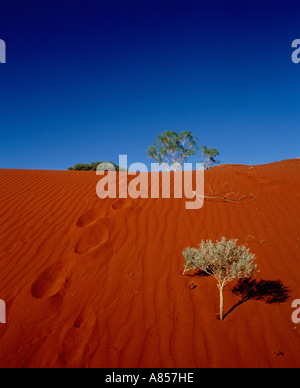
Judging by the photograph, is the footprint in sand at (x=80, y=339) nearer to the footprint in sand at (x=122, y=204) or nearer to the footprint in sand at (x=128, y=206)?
the footprint in sand at (x=128, y=206)

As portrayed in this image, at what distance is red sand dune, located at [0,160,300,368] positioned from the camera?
7.73 ft

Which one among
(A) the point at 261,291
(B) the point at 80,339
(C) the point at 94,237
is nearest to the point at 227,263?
(A) the point at 261,291

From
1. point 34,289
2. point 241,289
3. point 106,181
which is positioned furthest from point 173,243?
point 106,181

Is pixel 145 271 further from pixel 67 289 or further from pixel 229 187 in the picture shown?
pixel 229 187

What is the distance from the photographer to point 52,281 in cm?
345

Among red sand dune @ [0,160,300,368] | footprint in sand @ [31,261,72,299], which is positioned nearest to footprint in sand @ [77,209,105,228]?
red sand dune @ [0,160,300,368]

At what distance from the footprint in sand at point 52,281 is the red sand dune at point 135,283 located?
2 centimetres

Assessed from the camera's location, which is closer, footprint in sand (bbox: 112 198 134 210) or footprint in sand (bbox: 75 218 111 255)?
footprint in sand (bbox: 75 218 111 255)

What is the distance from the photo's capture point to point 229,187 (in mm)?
6348

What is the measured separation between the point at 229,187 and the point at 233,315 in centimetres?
420

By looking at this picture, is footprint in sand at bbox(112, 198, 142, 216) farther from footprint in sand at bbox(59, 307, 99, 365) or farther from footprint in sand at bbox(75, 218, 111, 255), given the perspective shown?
footprint in sand at bbox(59, 307, 99, 365)

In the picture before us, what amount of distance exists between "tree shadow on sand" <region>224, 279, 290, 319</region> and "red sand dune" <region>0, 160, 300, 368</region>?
81mm

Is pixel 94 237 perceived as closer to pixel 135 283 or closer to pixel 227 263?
pixel 135 283

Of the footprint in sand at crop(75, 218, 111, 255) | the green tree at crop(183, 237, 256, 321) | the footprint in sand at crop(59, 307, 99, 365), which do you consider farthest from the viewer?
the footprint in sand at crop(75, 218, 111, 255)
